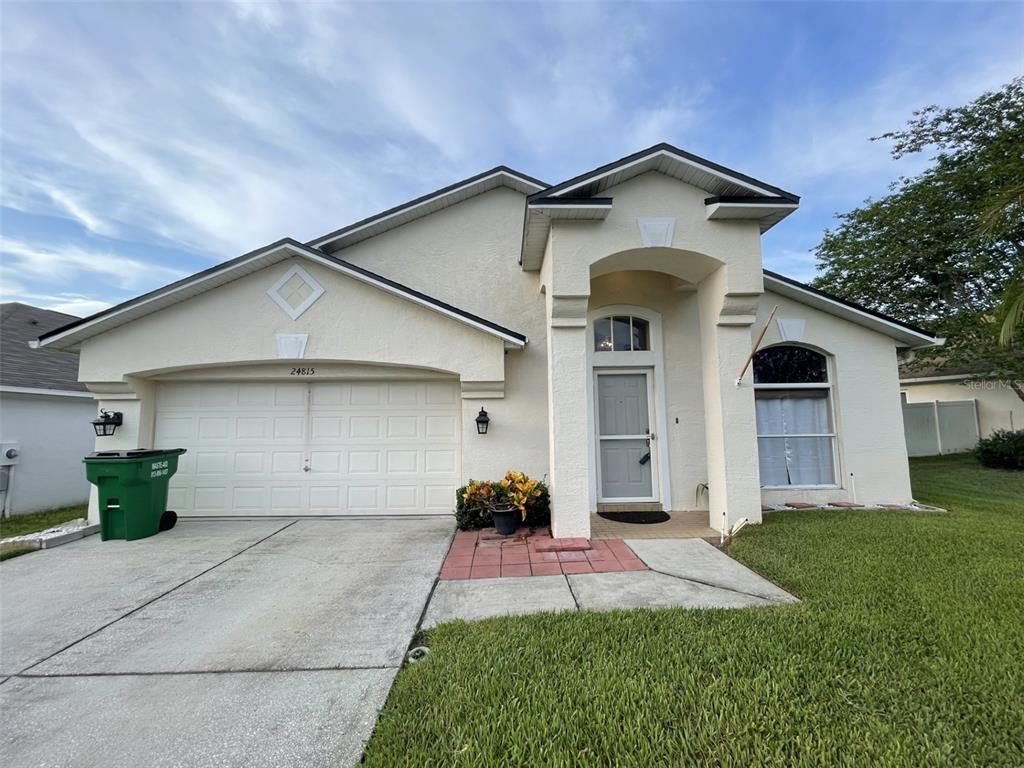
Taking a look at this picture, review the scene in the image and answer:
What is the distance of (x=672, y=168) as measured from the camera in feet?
19.0

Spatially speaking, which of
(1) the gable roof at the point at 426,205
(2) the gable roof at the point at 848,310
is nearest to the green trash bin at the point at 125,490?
(1) the gable roof at the point at 426,205

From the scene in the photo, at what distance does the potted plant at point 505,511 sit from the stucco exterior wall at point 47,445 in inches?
393

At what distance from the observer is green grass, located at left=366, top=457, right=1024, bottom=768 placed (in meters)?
2.01

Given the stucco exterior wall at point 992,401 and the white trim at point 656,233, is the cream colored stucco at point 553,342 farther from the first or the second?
the stucco exterior wall at point 992,401

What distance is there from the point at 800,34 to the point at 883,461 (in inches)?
296

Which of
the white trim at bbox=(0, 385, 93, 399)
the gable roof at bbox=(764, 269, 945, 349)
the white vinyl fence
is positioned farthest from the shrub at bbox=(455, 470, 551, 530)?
the white vinyl fence

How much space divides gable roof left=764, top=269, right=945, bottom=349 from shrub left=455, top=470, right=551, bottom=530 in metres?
5.19

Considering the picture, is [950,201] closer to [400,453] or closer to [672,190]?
[672,190]

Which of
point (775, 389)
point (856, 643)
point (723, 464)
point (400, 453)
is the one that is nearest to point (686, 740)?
point (856, 643)

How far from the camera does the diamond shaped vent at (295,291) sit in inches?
270

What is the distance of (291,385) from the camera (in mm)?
7379

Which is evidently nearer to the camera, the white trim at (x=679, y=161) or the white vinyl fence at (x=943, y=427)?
the white trim at (x=679, y=161)

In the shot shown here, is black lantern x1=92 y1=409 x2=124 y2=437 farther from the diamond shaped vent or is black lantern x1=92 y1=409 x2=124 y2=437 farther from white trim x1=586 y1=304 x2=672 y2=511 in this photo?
white trim x1=586 y1=304 x2=672 y2=511

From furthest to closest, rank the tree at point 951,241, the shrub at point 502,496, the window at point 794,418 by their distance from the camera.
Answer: the tree at point 951,241 < the window at point 794,418 < the shrub at point 502,496
